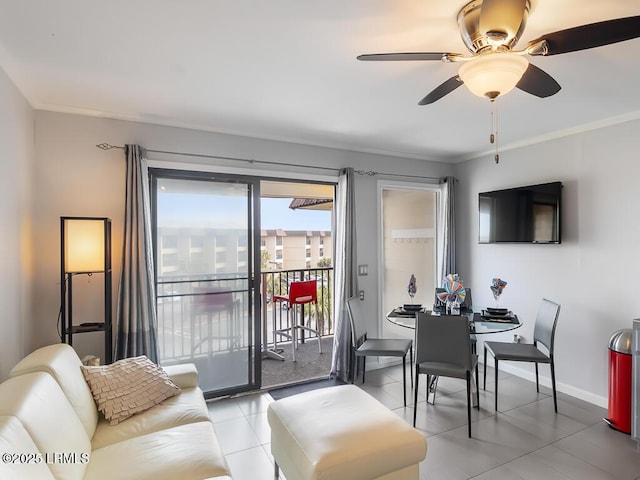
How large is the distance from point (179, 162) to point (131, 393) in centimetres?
199

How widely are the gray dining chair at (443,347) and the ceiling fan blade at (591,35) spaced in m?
2.00

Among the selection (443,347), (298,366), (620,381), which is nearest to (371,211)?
(443,347)

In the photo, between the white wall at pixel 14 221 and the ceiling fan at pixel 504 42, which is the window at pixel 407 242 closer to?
the ceiling fan at pixel 504 42

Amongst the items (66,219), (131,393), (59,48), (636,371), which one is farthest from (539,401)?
(59,48)

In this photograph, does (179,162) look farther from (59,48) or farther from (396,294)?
(396,294)

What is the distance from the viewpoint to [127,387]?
2.21 m

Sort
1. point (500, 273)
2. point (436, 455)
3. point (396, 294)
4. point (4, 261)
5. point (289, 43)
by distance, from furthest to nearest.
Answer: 1. point (396, 294)
2. point (500, 273)
3. point (436, 455)
4. point (4, 261)
5. point (289, 43)

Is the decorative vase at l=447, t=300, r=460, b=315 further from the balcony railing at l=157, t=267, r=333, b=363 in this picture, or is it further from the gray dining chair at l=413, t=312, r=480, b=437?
the balcony railing at l=157, t=267, r=333, b=363

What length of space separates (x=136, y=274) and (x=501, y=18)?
299 cm

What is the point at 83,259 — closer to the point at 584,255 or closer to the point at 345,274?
the point at 345,274

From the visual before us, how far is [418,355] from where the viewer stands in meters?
3.00

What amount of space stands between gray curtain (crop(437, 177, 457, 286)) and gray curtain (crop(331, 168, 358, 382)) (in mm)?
1375

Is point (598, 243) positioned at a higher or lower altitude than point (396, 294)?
higher

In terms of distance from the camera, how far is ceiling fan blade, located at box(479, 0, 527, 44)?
4.43 feet
